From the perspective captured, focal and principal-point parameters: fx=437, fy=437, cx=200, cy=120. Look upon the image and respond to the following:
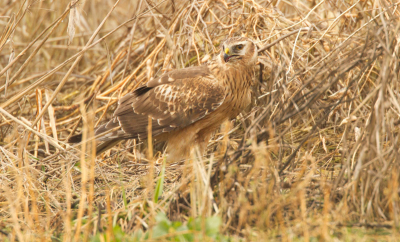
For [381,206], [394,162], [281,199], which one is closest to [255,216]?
[281,199]

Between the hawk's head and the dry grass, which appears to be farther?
the hawk's head

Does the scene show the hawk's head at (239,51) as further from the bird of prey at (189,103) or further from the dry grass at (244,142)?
the dry grass at (244,142)

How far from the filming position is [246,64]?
3.96m

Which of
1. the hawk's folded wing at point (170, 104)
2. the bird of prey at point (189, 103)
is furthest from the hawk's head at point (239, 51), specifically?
the hawk's folded wing at point (170, 104)

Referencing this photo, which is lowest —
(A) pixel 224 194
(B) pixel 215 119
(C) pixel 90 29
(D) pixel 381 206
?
(D) pixel 381 206

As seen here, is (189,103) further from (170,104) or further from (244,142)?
(244,142)

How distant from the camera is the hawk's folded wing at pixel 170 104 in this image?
388 centimetres

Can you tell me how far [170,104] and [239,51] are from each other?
0.79m

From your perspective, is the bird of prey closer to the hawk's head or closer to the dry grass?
the hawk's head

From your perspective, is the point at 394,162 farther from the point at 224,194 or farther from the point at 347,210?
the point at 224,194

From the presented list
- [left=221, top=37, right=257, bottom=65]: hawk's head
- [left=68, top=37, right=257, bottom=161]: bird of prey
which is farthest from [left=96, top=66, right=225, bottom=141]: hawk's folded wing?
[left=221, top=37, right=257, bottom=65]: hawk's head

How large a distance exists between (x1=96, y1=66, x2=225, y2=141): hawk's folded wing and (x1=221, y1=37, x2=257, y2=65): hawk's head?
24 cm

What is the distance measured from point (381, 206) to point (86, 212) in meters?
1.98

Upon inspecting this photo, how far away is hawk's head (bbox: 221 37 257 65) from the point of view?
150 inches
